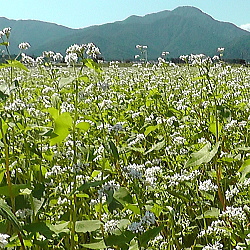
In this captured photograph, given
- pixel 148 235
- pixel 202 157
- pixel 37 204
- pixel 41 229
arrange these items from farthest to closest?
pixel 202 157
pixel 37 204
pixel 148 235
pixel 41 229

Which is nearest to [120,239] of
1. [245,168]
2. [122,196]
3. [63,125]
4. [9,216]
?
Answer: [122,196]

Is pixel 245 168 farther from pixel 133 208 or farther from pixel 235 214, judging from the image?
pixel 133 208

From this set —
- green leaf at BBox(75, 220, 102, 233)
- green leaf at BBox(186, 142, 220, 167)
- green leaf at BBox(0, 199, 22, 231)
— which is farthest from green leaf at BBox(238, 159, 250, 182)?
green leaf at BBox(0, 199, 22, 231)

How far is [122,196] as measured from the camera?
73.7 inches

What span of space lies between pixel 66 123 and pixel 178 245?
108 cm

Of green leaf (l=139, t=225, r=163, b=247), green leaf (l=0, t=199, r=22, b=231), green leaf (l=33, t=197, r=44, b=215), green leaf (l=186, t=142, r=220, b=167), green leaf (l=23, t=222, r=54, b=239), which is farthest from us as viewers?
green leaf (l=186, t=142, r=220, b=167)

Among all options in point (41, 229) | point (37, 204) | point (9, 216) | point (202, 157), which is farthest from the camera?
point (202, 157)

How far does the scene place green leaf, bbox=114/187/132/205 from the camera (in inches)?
73.0

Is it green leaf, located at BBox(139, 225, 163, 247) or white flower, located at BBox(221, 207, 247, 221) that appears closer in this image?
green leaf, located at BBox(139, 225, 163, 247)

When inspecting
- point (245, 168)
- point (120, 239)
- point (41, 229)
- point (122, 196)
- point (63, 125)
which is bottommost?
point (120, 239)

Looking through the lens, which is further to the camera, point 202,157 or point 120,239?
point 202,157

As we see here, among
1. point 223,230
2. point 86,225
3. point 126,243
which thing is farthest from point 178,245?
point 86,225

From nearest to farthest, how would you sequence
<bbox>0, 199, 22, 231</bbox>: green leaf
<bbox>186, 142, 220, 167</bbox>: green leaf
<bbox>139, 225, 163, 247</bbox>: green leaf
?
1. <bbox>0, 199, 22, 231</bbox>: green leaf
2. <bbox>139, 225, 163, 247</bbox>: green leaf
3. <bbox>186, 142, 220, 167</bbox>: green leaf

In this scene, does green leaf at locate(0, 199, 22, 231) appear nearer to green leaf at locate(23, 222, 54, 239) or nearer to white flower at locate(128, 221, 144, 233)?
green leaf at locate(23, 222, 54, 239)
